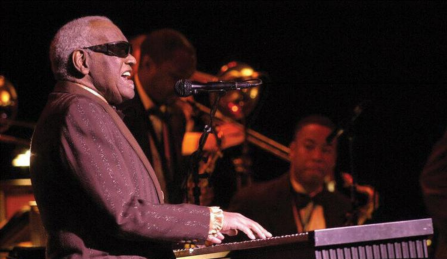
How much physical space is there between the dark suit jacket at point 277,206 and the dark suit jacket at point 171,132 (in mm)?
718

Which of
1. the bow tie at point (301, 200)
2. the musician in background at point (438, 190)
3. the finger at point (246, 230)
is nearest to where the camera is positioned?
the finger at point (246, 230)

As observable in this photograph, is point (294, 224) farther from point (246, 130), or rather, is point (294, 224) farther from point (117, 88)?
point (117, 88)

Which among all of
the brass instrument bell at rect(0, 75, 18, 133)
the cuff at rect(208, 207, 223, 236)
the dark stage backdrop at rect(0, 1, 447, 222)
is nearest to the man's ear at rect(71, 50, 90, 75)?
the cuff at rect(208, 207, 223, 236)

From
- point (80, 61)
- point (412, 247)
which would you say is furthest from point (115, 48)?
point (412, 247)

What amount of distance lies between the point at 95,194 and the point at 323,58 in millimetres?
4888

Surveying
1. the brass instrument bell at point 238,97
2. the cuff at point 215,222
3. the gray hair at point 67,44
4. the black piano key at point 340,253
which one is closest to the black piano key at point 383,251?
the black piano key at point 340,253

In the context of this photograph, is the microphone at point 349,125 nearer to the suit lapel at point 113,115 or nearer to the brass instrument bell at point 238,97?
the brass instrument bell at point 238,97

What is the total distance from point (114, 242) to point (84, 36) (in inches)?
33.1

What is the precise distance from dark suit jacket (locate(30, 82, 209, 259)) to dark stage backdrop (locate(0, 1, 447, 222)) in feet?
13.4

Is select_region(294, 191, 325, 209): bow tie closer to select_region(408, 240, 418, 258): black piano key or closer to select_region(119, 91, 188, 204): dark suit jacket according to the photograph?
select_region(119, 91, 188, 204): dark suit jacket

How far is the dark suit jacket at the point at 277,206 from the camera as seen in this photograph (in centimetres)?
538

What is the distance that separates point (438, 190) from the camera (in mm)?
3975

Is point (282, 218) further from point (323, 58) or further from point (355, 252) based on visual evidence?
point (355, 252)

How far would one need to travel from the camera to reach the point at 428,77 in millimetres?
6789
